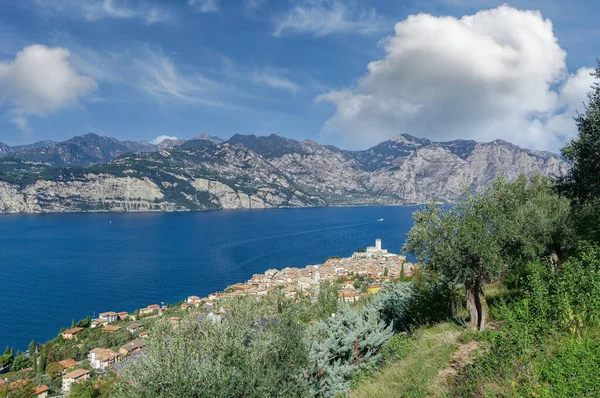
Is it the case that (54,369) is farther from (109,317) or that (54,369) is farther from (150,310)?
(150,310)

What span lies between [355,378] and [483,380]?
6.68 meters

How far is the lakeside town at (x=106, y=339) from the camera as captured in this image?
37750 mm

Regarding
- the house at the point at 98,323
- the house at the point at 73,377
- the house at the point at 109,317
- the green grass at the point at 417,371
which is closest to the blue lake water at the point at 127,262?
the house at the point at 98,323

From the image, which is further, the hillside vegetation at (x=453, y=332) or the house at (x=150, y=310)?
the house at (x=150, y=310)

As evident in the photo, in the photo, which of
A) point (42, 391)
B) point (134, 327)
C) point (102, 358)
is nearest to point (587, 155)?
point (42, 391)

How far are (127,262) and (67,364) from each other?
6367 centimetres

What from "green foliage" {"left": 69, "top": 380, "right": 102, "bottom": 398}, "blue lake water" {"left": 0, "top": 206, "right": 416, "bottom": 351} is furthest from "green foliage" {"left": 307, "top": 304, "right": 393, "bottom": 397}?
"blue lake water" {"left": 0, "top": 206, "right": 416, "bottom": 351}

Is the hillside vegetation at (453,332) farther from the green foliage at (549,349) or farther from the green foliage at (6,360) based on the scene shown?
the green foliage at (6,360)

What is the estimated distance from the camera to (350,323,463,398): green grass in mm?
7367

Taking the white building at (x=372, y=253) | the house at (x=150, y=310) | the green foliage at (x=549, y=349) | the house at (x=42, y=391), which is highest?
the green foliage at (x=549, y=349)

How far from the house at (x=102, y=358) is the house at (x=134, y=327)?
6.93 m

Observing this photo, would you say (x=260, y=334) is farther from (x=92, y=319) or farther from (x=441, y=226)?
(x=92, y=319)

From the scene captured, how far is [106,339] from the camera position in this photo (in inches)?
2056

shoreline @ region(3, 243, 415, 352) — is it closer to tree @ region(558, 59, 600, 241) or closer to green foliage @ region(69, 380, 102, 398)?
green foliage @ region(69, 380, 102, 398)
